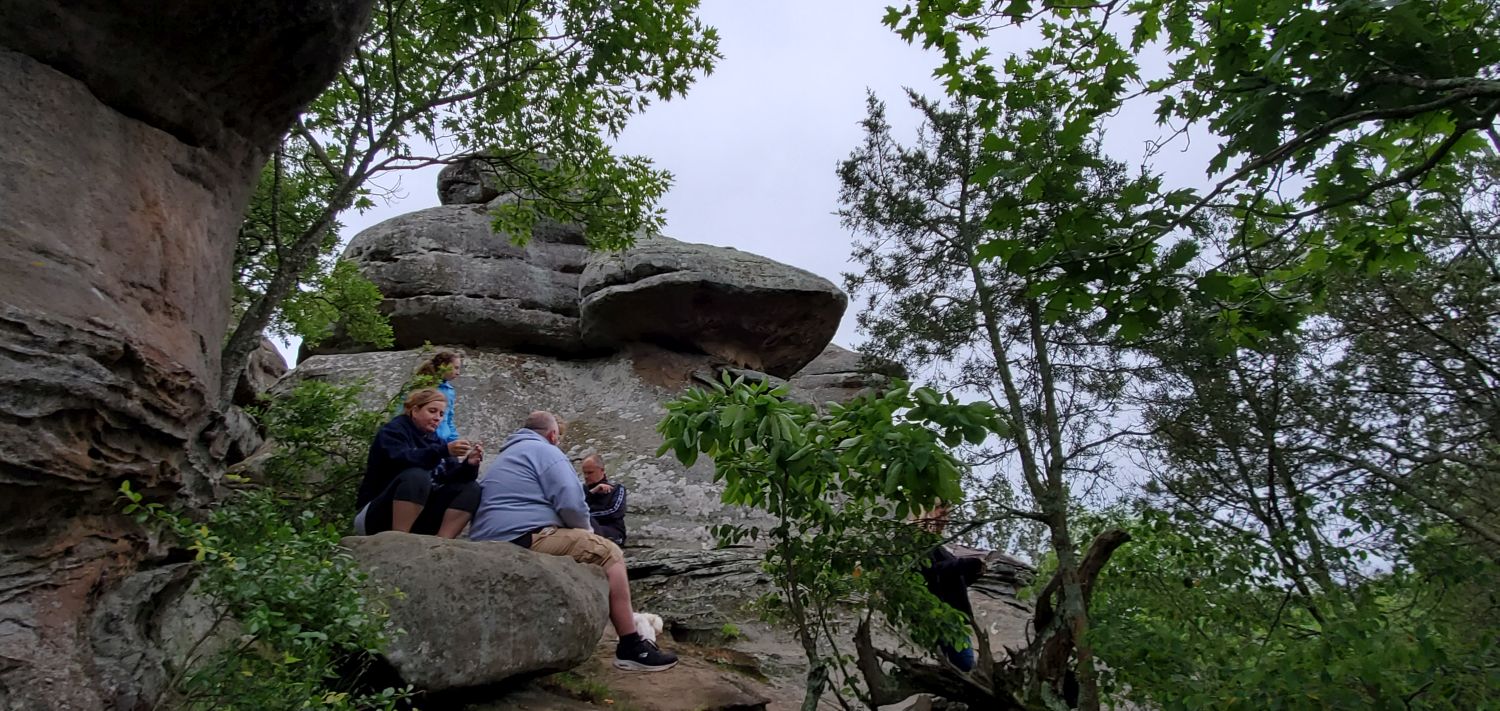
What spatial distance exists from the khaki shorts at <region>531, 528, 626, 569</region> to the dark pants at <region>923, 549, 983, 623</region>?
2.33 m

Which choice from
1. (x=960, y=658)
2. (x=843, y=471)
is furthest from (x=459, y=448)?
(x=960, y=658)

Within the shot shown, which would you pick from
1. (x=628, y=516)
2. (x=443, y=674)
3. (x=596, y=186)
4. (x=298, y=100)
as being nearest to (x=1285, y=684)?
(x=443, y=674)

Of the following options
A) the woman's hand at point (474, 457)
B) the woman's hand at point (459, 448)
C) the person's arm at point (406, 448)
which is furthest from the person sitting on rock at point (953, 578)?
the person's arm at point (406, 448)

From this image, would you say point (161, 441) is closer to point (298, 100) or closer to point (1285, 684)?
point (298, 100)

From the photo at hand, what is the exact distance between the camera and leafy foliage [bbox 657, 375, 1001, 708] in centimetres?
386

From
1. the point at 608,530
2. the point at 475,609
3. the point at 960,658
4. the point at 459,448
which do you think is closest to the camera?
the point at 475,609

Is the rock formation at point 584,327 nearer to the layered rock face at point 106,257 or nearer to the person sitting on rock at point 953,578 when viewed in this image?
the person sitting on rock at point 953,578

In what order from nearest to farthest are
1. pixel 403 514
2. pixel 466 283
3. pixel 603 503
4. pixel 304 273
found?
pixel 403 514, pixel 603 503, pixel 304 273, pixel 466 283

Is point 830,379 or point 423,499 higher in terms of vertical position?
point 830,379

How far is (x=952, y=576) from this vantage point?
21.6ft

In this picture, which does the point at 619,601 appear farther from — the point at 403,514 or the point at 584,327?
the point at 584,327

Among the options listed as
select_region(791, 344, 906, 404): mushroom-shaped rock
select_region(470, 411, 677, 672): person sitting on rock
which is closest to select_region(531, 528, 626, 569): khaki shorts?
select_region(470, 411, 677, 672): person sitting on rock

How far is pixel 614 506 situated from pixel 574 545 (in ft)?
7.44

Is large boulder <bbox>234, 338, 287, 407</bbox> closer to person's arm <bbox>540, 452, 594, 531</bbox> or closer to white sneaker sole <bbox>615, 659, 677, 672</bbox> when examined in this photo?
person's arm <bbox>540, 452, 594, 531</bbox>
